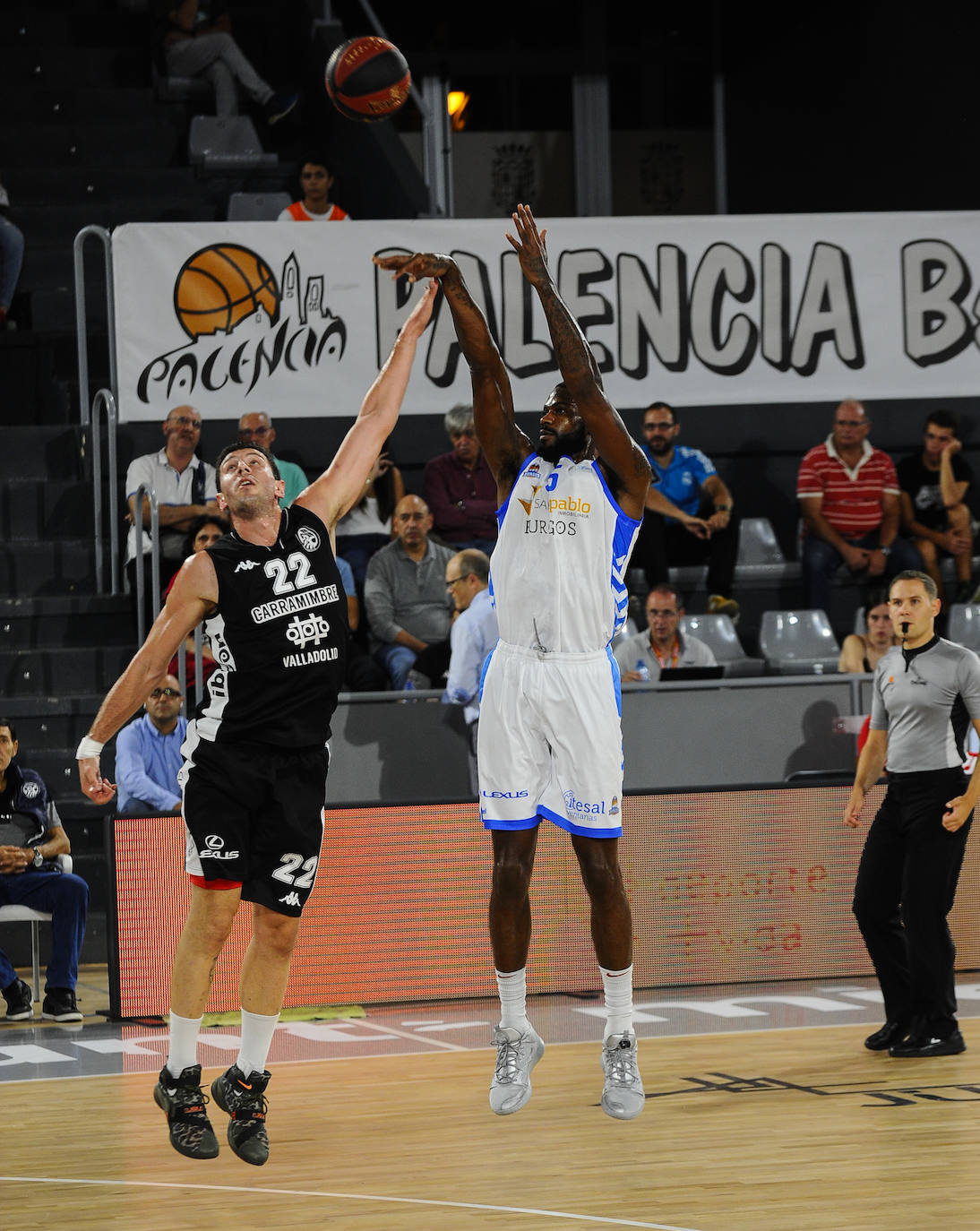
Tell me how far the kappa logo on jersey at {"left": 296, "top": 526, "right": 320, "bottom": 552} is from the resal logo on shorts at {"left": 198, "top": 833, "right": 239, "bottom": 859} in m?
0.99

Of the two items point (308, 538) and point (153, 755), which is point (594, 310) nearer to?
point (153, 755)

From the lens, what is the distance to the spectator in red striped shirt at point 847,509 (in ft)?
41.3

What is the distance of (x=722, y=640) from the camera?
11.9 m

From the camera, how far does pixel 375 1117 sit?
6695 mm

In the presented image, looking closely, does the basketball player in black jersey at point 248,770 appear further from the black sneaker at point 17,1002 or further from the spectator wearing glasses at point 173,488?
the spectator wearing glasses at point 173,488

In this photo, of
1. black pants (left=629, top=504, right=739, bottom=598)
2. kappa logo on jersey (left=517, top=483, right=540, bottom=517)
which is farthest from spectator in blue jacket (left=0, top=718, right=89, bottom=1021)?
black pants (left=629, top=504, right=739, bottom=598)

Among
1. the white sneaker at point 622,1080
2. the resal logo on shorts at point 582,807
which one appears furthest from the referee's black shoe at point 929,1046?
the resal logo on shorts at point 582,807

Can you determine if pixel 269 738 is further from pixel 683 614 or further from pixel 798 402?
pixel 798 402

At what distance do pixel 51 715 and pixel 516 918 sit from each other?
5.72 m

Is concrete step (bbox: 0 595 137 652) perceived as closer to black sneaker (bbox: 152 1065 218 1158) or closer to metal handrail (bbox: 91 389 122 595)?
metal handrail (bbox: 91 389 122 595)

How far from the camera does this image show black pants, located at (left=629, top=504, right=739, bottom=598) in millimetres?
12258

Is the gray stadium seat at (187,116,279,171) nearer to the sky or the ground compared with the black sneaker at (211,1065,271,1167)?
nearer to the sky

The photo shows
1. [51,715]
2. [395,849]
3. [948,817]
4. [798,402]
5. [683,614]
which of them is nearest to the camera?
[948,817]

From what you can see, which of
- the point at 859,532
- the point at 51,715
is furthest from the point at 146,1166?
the point at 859,532
